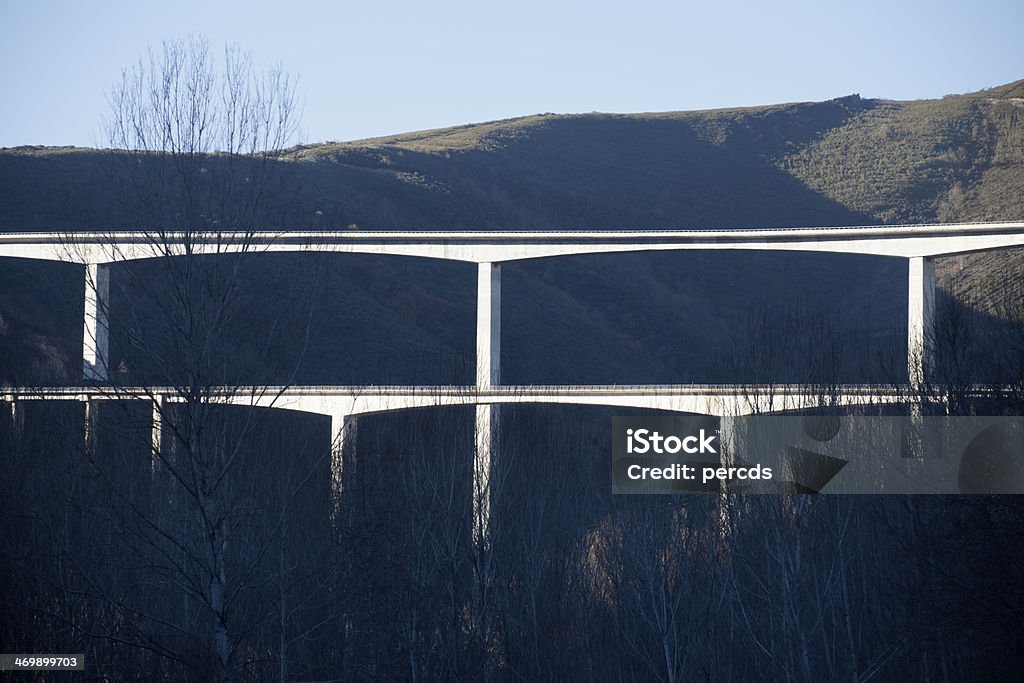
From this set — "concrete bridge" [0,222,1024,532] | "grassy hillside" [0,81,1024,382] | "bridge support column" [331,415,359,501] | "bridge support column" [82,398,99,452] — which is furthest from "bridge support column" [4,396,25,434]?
"bridge support column" [331,415,359,501]

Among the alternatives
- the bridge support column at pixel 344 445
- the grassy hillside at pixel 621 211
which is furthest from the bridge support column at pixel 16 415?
the bridge support column at pixel 344 445

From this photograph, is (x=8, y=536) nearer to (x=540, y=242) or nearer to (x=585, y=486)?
(x=585, y=486)

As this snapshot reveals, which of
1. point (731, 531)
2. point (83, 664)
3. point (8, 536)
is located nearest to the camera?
point (83, 664)

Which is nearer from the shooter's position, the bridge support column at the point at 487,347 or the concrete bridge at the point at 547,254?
the concrete bridge at the point at 547,254

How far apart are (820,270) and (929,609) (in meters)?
73.1

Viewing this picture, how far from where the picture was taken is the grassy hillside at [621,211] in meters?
54.8

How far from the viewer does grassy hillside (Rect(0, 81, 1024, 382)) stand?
54750 mm

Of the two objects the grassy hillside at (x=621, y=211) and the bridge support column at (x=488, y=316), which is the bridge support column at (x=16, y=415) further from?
the bridge support column at (x=488, y=316)

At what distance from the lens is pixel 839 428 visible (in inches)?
845

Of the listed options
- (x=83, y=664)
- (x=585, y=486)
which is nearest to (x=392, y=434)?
(x=585, y=486)

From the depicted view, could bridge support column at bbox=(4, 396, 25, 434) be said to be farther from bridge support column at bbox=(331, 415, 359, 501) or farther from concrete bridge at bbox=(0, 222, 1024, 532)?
bridge support column at bbox=(331, 415, 359, 501)

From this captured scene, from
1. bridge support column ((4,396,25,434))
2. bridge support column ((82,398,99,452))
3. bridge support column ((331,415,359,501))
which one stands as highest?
bridge support column ((82,398,99,452))

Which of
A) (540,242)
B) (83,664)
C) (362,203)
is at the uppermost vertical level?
(362,203)

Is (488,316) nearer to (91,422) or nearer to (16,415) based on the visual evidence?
(16,415)
